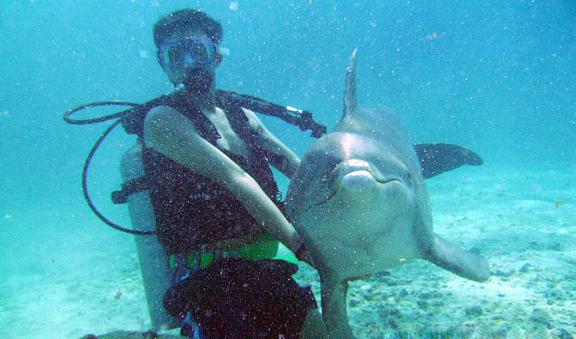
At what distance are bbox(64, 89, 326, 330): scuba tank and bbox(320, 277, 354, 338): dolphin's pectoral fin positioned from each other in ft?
4.92

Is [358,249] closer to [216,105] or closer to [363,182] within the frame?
[363,182]

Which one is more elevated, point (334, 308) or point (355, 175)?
point (355, 175)

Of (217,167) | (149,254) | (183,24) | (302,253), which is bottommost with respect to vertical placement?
(302,253)

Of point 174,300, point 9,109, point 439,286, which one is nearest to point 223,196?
point 174,300

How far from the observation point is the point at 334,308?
→ 263cm

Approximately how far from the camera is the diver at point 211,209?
2242mm

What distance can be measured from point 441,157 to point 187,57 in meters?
4.07

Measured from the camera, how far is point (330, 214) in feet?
7.29

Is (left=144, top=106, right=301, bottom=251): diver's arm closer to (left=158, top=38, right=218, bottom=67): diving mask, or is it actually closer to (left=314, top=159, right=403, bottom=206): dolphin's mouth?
(left=314, top=159, right=403, bottom=206): dolphin's mouth

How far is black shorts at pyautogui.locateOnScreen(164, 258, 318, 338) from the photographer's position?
2.15 m

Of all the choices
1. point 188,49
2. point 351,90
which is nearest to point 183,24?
point 188,49

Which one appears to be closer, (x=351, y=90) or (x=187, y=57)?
(x=187, y=57)

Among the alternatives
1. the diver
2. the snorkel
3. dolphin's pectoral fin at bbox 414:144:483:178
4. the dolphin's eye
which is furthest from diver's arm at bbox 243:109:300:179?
dolphin's pectoral fin at bbox 414:144:483:178

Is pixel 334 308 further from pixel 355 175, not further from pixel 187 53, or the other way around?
pixel 187 53
